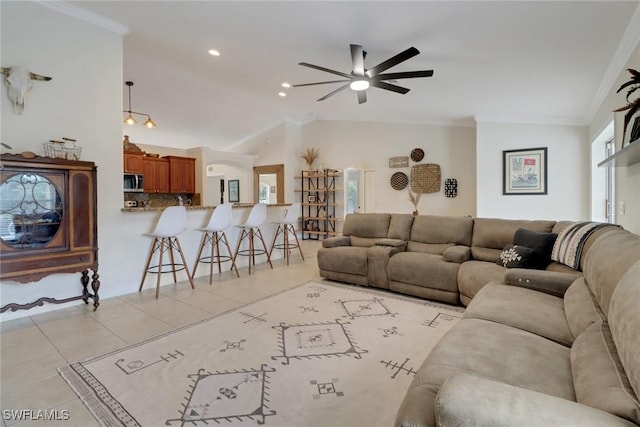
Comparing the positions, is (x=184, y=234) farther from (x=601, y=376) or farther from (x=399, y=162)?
(x=399, y=162)

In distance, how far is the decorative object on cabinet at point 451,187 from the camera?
6469 millimetres

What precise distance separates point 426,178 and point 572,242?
419 cm

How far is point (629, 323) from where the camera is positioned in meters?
0.96

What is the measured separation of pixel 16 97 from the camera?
9.73ft

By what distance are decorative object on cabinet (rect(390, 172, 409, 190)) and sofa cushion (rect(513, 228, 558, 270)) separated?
12.9 ft

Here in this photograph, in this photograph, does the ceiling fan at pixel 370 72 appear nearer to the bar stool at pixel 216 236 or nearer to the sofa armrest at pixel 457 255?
the sofa armrest at pixel 457 255

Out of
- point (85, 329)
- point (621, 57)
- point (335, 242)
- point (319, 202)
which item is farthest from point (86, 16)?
point (319, 202)

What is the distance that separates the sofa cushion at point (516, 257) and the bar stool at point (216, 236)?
3.37 meters

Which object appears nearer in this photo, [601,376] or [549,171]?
[601,376]

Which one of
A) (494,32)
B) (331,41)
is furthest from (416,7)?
(331,41)

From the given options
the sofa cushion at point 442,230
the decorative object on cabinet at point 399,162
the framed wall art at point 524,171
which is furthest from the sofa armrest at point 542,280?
the decorative object on cabinet at point 399,162

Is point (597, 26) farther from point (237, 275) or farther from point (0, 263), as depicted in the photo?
point (0, 263)

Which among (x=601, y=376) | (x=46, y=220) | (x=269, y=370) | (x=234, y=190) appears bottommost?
(x=269, y=370)

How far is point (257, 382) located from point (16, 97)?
3.45 metres
